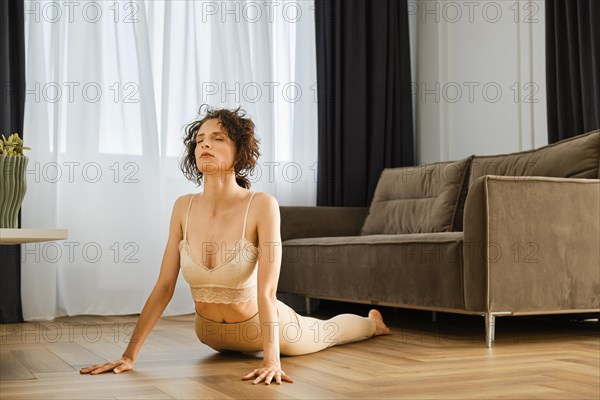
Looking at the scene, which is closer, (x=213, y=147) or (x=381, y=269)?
(x=213, y=147)

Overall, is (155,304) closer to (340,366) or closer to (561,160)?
(340,366)

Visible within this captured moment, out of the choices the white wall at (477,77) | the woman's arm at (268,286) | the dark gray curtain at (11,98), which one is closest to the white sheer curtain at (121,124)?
the dark gray curtain at (11,98)

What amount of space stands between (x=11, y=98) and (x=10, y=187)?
184 centimetres

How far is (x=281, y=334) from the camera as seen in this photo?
2.34 metres

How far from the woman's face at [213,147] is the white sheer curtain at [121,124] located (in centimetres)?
A: 213

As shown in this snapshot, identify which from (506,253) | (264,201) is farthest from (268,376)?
(506,253)

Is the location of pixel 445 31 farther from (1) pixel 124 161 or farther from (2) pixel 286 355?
(2) pixel 286 355

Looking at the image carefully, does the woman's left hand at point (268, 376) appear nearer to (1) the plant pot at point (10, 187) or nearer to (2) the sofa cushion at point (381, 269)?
(1) the plant pot at point (10, 187)

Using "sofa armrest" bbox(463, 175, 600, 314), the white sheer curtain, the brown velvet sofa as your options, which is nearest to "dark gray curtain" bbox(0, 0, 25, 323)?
the white sheer curtain

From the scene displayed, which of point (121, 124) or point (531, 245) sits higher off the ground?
point (121, 124)

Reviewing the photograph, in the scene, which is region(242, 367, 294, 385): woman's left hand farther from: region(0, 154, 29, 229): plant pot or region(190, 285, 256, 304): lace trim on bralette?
region(0, 154, 29, 229): plant pot

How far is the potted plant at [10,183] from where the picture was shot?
231cm

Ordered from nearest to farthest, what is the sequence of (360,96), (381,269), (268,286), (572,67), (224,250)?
(268,286), (224,250), (381,269), (572,67), (360,96)

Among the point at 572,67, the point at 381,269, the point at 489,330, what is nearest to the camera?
the point at 489,330
